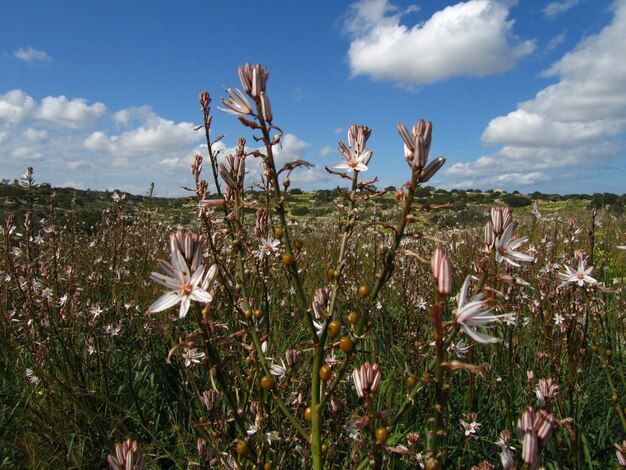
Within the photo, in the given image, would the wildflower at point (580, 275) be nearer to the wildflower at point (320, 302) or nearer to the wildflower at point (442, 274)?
the wildflower at point (320, 302)

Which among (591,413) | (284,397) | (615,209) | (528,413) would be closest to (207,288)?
(528,413)

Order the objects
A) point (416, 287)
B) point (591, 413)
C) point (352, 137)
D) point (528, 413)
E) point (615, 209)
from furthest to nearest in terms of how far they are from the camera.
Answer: point (615, 209) < point (416, 287) < point (591, 413) < point (352, 137) < point (528, 413)

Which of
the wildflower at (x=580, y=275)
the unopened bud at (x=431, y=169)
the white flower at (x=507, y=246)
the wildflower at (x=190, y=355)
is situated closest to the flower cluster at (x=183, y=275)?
the unopened bud at (x=431, y=169)

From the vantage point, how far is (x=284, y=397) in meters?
2.16

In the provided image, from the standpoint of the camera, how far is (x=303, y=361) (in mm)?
3268

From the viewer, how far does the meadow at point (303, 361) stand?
125cm

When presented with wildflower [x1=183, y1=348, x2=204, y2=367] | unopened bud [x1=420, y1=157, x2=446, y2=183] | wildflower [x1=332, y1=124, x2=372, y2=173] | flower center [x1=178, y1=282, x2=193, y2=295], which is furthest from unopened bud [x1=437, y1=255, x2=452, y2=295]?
wildflower [x1=183, y1=348, x2=204, y2=367]

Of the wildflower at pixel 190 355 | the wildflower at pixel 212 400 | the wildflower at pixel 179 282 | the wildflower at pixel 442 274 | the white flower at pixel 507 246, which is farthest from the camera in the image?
the wildflower at pixel 190 355

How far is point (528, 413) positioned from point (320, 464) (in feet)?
1.96

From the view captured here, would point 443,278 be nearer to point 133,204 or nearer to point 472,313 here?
point 472,313

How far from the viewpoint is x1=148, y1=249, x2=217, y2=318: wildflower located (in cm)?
121

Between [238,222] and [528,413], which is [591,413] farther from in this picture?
[238,222]

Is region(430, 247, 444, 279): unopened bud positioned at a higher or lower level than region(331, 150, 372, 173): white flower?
lower

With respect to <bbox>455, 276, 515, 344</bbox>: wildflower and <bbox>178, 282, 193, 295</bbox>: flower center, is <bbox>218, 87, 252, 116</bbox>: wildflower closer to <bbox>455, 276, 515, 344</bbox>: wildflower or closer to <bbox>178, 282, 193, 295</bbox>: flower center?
<bbox>178, 282, 193, 295</bbox>: flower center
